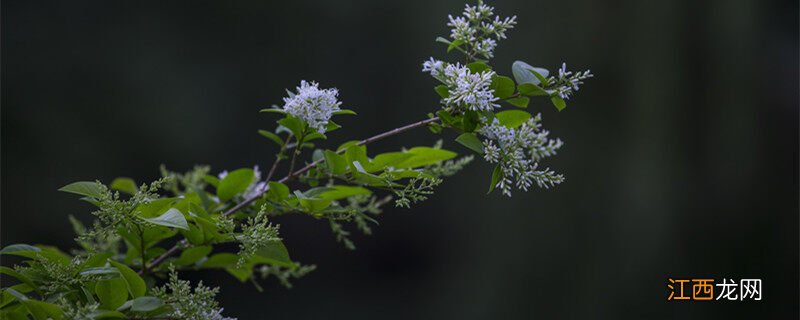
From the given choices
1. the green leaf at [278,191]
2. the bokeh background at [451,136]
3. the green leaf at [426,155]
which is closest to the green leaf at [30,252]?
the green leaf at [278,191]

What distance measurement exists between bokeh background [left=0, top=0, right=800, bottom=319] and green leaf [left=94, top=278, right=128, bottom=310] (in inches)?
44.9

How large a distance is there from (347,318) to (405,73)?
0.63 meters

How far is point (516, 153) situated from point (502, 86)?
0.17 ft

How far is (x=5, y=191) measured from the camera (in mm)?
1506

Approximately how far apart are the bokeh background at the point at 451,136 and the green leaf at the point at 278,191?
1070 mm

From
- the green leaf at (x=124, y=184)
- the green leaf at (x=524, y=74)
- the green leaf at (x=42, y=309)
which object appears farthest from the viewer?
the green leaf at (x=124, y=184)

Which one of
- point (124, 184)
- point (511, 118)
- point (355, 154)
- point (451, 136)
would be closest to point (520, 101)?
point (511, 118)

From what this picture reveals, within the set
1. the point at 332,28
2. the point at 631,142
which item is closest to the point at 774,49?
the point at 631,142

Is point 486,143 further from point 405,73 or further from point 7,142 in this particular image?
point 7,142

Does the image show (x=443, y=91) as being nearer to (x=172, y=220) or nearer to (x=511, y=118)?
(x=511, y=118)

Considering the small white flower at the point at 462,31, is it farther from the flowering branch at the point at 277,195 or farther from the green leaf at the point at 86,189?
the green leaf at the point at 86,189

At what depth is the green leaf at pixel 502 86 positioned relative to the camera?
1.49 ft

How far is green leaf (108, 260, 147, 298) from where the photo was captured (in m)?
0.41

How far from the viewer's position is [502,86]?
46 cm
